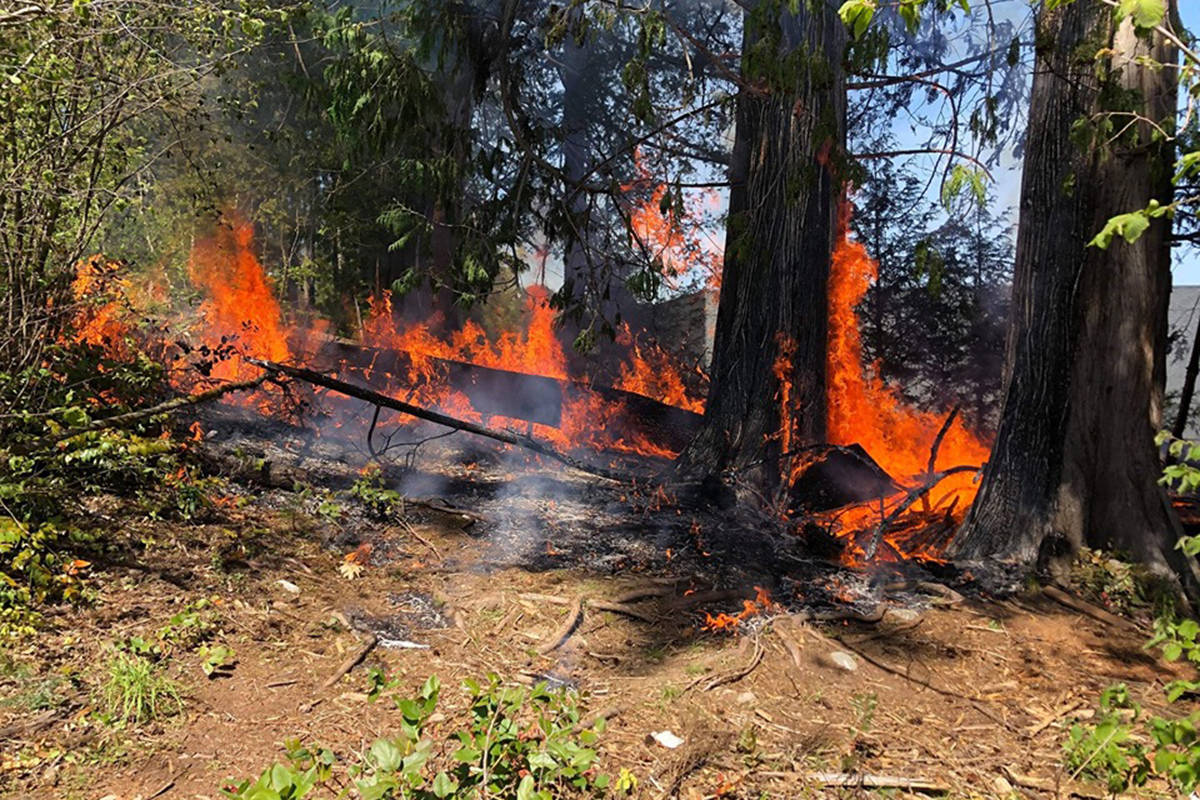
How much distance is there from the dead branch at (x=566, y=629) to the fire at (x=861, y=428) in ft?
10.6

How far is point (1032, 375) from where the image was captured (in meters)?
5.63

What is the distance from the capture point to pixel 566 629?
4.54 meters

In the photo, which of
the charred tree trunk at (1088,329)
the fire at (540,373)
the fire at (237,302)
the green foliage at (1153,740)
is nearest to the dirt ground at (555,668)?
the green foliage at (1153,740)

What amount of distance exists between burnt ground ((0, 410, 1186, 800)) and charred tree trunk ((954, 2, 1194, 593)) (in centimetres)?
75

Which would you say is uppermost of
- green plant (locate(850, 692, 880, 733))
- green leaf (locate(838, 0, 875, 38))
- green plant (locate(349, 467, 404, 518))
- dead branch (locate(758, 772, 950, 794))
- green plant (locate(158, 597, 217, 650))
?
green leaf (locate(838, 0, 875, 38))

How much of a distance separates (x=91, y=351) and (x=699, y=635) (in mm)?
4456

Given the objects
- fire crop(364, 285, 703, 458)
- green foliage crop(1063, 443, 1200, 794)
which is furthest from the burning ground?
fire crop(364, 285, 703, 458)

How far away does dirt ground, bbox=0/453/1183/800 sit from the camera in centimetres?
308

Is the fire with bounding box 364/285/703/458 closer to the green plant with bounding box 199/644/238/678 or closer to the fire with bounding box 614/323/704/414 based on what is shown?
the fire with bounding box 614/323/704/414

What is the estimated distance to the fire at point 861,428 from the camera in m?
7.50

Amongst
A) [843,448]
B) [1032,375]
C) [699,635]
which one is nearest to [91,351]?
[699,635]

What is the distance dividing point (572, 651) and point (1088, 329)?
4.19 m

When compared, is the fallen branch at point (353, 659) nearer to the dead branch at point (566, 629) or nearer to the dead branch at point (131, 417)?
the dead branch at point (566, 629)

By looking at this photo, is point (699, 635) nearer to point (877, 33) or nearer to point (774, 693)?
point (774, 693)
